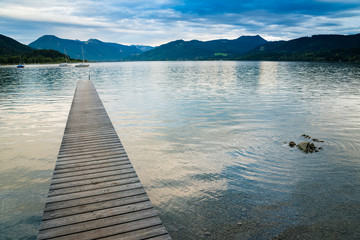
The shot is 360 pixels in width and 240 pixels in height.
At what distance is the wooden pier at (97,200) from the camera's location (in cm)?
513

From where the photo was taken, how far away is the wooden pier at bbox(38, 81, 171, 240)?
202 inches

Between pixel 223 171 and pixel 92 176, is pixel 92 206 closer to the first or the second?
pixel 92 176

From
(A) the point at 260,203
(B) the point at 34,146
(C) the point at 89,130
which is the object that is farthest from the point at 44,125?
(A) the point at 260,203

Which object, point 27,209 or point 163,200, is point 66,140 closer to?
point 27,209

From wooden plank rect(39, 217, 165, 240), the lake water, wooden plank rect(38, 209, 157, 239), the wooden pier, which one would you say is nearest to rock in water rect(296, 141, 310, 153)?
the lake water

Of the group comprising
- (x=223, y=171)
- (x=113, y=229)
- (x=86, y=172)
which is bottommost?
(x=223, y=171)

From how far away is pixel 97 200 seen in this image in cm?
639

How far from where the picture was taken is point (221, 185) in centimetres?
911

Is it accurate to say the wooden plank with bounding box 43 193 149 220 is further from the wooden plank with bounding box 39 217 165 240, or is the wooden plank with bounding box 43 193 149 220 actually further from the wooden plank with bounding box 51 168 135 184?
the wooden plank with bounding box 51 168 135 184

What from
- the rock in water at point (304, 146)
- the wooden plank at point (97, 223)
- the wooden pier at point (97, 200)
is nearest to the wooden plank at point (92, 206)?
the wooden pier at point (97, 200)

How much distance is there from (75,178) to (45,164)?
4.66 meters

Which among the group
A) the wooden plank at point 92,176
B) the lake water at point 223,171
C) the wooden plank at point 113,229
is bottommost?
the lake water at point 223,171

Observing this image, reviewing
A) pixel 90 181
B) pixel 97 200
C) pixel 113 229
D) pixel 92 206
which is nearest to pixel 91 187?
pixel 90 181

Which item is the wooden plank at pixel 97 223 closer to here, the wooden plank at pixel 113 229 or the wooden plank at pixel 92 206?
the wooden plank at pixel 113 229
